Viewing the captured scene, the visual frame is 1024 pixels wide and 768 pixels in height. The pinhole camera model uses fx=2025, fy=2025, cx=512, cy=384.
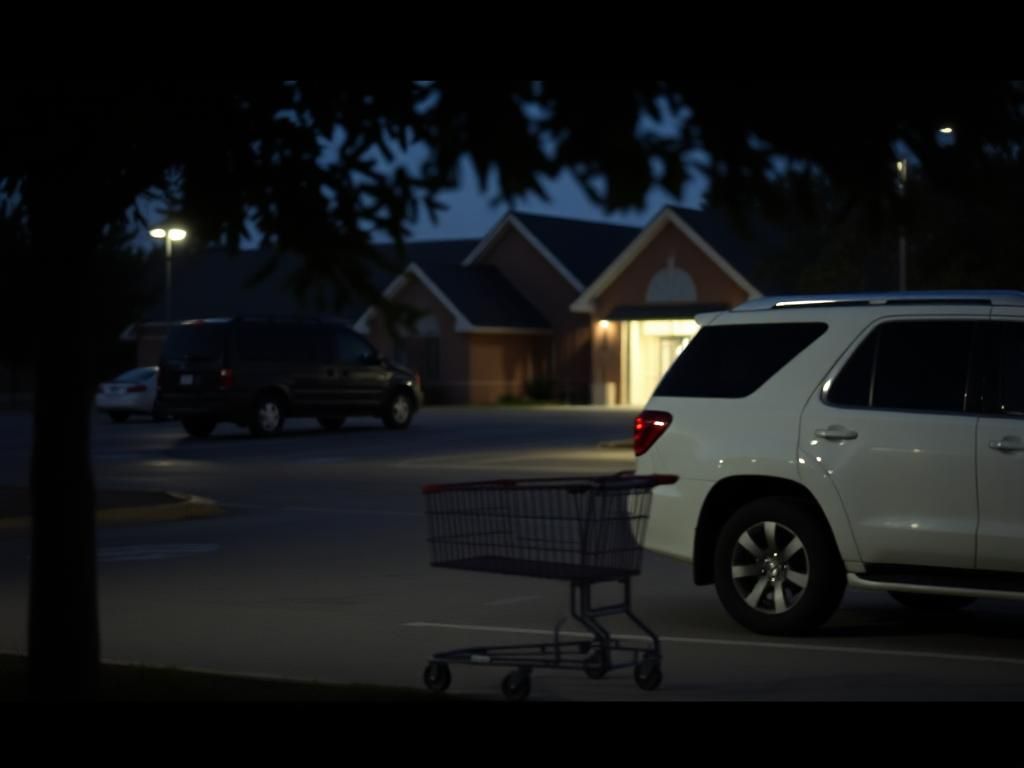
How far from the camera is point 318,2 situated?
6777mm

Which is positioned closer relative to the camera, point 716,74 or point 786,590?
point 716,74

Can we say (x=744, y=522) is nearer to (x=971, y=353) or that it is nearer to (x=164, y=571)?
(x=971, y=353)

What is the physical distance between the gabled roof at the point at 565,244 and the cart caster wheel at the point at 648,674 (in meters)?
57.7

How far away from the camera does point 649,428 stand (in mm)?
12516

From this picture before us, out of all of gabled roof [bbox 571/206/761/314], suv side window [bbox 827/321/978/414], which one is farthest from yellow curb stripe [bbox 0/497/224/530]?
gabled roof [bbox 571/206/761/314]

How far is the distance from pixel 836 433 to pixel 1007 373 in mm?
1012

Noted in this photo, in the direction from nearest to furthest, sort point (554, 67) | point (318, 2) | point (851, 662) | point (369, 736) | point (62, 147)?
point (554, 67) < point (318, 2) < point (62, 147) < point (369, 736) < point (851, 662)

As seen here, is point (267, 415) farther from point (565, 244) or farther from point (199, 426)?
point (565, 244)

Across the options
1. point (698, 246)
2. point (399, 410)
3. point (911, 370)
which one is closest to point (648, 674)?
point (911, 370)

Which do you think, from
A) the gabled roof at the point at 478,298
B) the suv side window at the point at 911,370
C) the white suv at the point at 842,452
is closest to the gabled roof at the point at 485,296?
the gabled roof at the point at 478,298

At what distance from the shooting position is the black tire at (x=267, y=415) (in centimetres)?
3803

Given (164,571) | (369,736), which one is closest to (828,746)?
(369,736)

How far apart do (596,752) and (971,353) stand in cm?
468

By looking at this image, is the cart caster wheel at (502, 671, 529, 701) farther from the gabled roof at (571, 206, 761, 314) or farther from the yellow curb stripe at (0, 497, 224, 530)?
the gabled roof at (571, 206, 761, 314)
